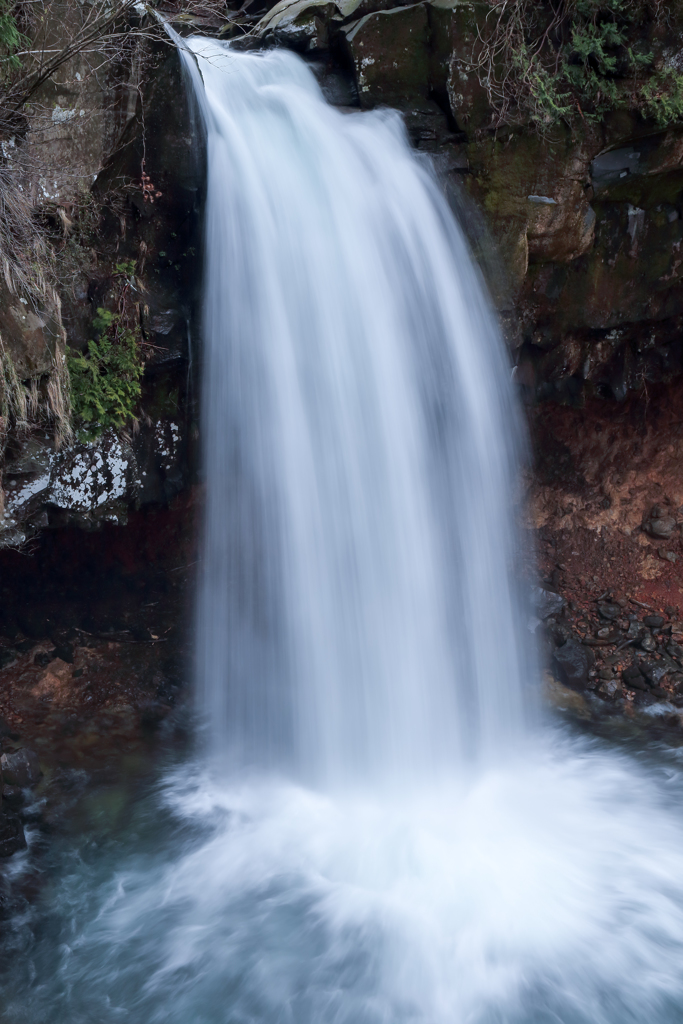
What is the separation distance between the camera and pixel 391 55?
6242mm

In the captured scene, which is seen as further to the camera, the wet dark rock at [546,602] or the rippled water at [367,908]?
the wet dark rock at [546,602]

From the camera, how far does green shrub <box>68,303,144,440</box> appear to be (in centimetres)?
533

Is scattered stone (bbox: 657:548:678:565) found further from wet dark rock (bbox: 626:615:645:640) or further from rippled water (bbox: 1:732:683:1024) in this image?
rippled water (bbox: 1:732:683:1024)

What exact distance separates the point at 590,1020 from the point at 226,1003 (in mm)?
2025

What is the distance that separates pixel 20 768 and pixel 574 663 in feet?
16.8

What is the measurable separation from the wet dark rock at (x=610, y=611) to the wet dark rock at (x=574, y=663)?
1.33ft

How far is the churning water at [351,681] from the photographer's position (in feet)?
15.2

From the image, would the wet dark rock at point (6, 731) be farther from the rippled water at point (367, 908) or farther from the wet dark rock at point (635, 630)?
the wet dark rock at point (635, 630)

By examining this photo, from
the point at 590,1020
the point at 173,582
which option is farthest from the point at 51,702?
the point at 590,1020

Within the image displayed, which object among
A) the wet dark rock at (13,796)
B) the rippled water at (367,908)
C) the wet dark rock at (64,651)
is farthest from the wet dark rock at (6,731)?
the rippled water at (367,908)

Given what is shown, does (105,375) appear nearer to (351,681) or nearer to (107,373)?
(107,373)

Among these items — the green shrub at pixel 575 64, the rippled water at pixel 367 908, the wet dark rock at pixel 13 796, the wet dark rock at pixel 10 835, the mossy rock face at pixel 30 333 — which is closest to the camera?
the rippled water at pixel 367 908

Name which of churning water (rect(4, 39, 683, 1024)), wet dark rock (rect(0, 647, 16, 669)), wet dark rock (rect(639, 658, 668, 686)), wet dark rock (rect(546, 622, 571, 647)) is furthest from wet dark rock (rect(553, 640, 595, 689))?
wet dark rock (rect(0, 647, 16, 669))

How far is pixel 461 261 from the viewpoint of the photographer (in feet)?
20.7
